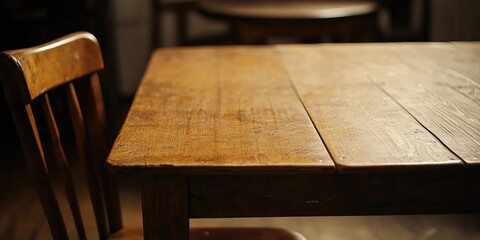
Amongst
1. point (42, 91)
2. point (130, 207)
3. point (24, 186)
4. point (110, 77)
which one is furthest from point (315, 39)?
point (42, 91)

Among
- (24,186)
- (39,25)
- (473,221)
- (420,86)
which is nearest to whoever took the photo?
(420,86)

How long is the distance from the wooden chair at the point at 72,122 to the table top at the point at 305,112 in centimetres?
14

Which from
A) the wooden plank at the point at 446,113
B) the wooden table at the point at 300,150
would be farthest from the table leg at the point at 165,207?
the wooden plank at the point at 446,113

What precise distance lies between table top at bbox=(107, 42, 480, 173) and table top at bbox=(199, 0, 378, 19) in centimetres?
89

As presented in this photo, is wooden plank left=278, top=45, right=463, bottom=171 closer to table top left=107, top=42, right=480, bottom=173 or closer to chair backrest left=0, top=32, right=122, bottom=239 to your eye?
table top left=107, top=42, right=480, bottom=173

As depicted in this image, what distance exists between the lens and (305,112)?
43.5 inches

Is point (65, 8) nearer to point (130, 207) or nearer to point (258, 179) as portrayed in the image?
point (130, 207)

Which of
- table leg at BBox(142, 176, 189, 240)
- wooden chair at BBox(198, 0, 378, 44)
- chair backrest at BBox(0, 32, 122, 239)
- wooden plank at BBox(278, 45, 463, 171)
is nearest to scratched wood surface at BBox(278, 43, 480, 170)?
wooden plank at BBox(278, 45, 463, 171)

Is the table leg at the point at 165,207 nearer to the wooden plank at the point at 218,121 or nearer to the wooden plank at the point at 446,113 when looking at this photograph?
the wooden plank at the point at 218,121

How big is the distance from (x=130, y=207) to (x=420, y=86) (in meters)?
1.41

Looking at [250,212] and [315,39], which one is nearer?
[250,212]

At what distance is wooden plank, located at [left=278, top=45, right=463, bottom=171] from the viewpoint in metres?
0.86

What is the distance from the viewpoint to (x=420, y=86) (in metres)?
1.29

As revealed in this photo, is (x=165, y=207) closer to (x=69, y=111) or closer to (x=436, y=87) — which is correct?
(x=69, y=111)
